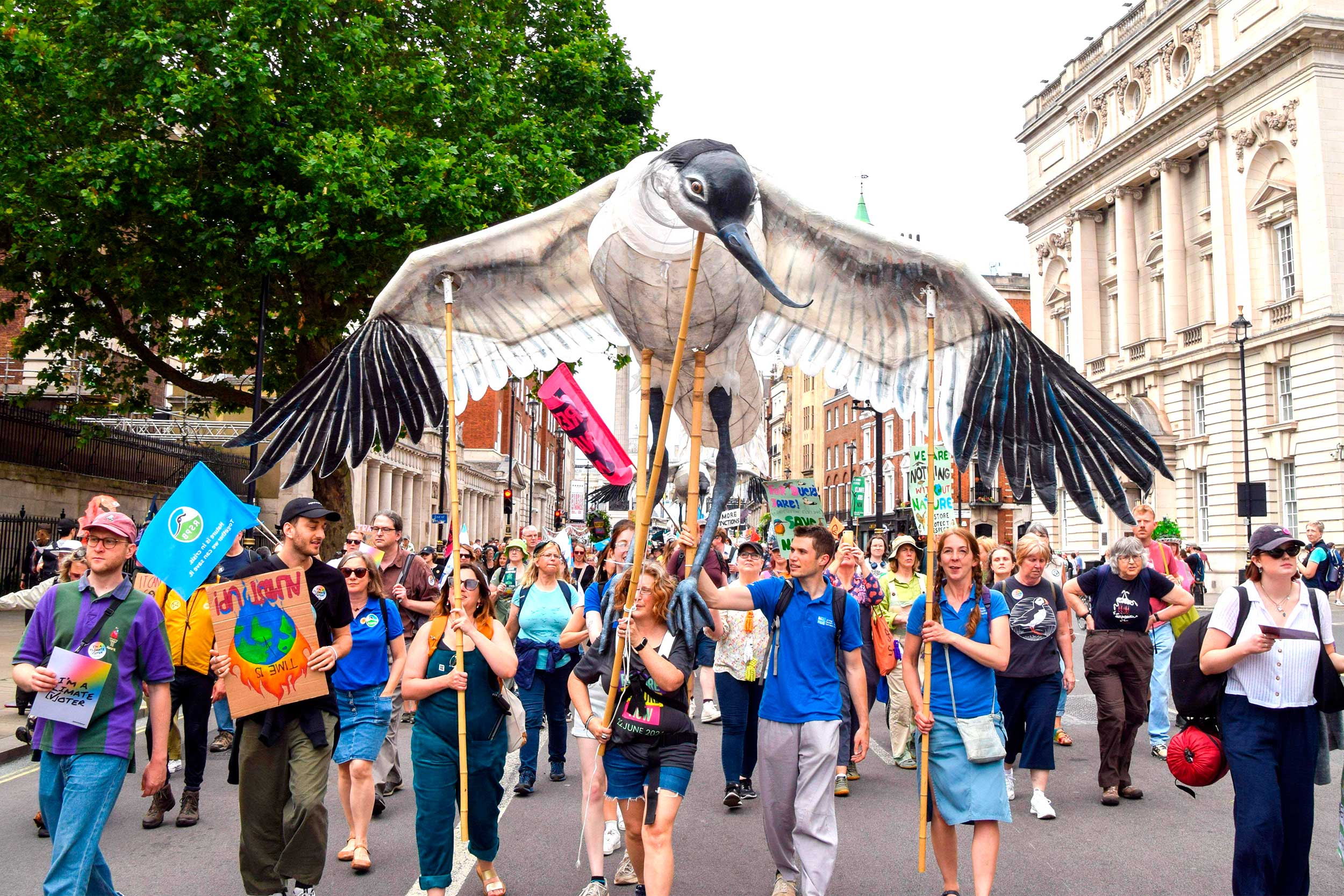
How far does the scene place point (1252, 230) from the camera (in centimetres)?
3644

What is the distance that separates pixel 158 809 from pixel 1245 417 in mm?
31840

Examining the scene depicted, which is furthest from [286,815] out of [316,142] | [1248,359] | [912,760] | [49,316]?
[1248,359]

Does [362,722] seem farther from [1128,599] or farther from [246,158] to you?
[246,158]

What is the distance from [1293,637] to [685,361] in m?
3.06

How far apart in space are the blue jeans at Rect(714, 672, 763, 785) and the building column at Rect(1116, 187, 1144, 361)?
40.9m

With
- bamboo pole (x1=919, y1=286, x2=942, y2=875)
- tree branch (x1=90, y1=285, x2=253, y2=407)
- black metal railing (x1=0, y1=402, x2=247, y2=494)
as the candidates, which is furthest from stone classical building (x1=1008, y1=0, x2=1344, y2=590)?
bamboo pole (x1=919, y1=286, x2=942, y2=875)

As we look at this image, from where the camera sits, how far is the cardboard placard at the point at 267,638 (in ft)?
16.1

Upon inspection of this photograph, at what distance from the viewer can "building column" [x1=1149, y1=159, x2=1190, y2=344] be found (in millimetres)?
40562

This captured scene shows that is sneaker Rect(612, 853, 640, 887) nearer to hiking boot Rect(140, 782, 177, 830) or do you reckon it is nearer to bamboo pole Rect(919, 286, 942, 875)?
bamboo pole Rect(919, 286, 942, 875)

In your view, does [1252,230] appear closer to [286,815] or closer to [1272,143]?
[1272,143]

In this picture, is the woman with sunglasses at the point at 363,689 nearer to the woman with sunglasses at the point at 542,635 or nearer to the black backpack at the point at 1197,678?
the woman with sunglasses at the point at 542,635

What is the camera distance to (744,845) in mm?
6566

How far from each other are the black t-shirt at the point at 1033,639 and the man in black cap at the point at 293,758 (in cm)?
443

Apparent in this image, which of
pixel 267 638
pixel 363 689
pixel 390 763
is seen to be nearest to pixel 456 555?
pixel 267 638
